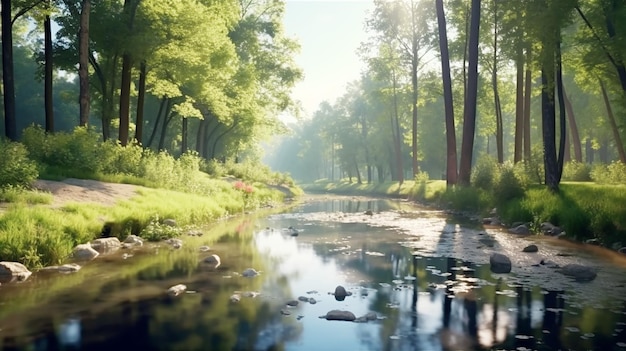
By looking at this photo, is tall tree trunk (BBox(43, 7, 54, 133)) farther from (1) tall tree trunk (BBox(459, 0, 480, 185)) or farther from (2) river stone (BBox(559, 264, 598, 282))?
(2) river stone (BBox(559, 264, 598, 282))

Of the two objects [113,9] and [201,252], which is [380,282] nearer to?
[201,252]

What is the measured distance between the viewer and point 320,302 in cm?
833

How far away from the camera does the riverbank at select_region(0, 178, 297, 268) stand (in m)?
10.1

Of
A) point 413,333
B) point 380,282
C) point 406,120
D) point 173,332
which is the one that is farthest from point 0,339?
point 406,120

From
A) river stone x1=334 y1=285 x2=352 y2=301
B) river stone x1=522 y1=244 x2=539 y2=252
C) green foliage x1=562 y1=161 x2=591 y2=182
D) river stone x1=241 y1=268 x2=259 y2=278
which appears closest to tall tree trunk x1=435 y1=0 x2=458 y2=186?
green foliage x1=562 y1=161 x2=591 y2=182

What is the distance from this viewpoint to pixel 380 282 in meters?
9.68

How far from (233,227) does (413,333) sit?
13.2 m

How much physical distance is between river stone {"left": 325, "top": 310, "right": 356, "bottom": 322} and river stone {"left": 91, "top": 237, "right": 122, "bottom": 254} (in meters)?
7.59

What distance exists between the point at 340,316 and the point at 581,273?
5.60 metres

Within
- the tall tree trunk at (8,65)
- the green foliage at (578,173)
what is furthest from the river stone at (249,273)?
the green foliage at (578,173)

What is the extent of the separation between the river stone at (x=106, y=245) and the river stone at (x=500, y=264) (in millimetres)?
9655

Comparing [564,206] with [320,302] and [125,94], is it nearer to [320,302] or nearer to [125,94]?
[320,302]

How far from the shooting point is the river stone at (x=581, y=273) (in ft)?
31.6

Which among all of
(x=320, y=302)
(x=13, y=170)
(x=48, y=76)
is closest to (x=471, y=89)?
(x=320, y=302)
